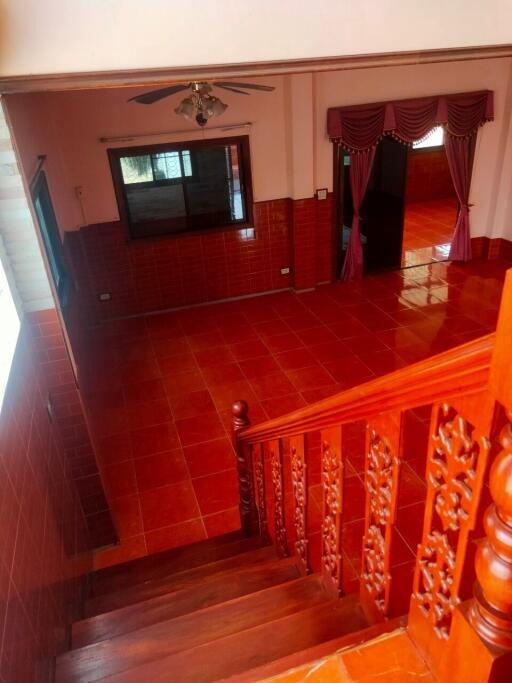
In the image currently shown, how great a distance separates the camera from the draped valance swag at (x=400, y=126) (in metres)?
5.96

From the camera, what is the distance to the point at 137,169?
581cm

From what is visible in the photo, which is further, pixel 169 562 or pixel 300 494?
pixel 169 562

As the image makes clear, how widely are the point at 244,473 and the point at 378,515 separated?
1671mm

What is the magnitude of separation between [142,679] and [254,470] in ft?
4.94

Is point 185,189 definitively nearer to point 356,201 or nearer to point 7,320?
point 356,201

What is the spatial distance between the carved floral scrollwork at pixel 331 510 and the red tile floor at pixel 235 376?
3.23 ft

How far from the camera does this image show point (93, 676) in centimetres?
188

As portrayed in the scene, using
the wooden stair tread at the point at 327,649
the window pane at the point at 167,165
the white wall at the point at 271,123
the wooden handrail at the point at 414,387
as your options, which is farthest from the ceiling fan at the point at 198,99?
the wooden stair tread at the point at 327,649

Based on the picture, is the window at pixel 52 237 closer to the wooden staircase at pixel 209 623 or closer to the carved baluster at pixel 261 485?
the carved baluster at pixel 261 485

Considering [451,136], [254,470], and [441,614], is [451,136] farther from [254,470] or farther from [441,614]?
[441,614]

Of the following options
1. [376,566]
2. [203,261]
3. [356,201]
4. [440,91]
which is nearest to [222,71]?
[376,566]

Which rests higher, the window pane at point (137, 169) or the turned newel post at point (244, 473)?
the window pane at point (137, 169)

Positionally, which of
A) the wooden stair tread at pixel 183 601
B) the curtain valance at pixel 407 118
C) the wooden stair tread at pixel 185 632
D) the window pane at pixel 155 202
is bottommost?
the wooden stair tread at pixel 183 601

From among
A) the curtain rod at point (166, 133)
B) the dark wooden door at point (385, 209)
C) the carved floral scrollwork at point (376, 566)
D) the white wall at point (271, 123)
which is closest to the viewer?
the carved floral scrollwork at point (376, 566)
